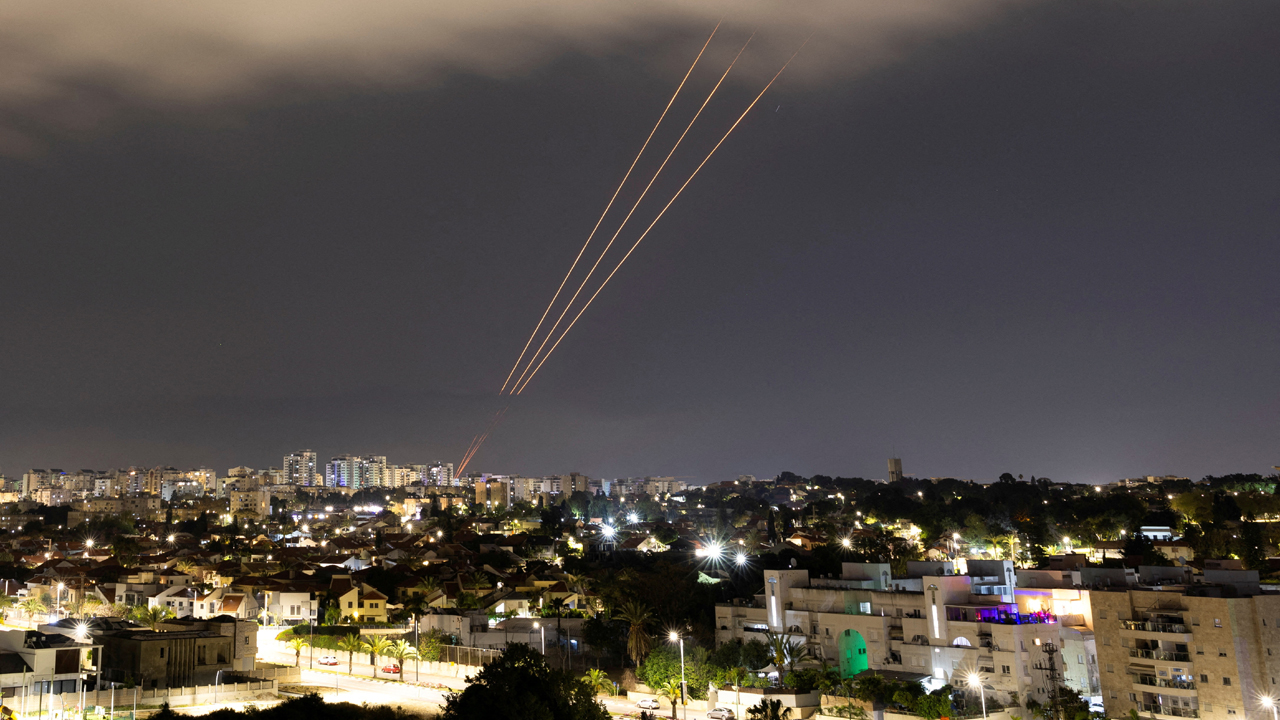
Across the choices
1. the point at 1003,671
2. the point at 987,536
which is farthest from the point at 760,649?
the point at 987,536

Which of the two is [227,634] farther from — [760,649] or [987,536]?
[987,536]

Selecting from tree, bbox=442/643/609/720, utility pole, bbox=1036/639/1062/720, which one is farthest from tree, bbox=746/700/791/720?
utility pole, bbox=1036/639/1062/720

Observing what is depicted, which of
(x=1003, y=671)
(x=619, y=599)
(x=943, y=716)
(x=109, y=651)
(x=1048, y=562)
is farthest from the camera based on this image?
(x=1048, y=562)

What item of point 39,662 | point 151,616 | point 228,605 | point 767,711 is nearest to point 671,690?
point 767,711

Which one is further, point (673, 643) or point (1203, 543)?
point (1203, 543)

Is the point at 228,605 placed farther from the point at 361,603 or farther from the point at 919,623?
the point at 919,623

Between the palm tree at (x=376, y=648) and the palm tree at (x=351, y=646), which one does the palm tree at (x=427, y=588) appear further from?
the palm tree at (x=376, y=648)

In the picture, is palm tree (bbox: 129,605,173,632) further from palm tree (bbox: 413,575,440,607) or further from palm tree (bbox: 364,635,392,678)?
palm tree (bbox: 413,575,440,607)
